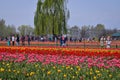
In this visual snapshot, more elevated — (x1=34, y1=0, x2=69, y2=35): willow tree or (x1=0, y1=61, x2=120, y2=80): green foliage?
(x1=34, y1=0, x2=69, y2=35): willow tree

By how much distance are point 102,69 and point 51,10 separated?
33.5 metres

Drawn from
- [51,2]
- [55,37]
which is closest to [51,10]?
[51,2]

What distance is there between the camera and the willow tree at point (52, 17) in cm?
4069

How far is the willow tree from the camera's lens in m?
40.7

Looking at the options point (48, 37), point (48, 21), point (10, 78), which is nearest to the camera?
point (10, 78)

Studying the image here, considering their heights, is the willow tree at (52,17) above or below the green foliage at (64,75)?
above

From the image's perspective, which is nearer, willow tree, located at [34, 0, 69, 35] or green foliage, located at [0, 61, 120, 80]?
green foliage, located at [0, 61, 120, 80]

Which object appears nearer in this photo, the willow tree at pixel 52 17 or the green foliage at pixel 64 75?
the green foliage at pixel 64 75

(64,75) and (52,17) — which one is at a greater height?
(52,17)

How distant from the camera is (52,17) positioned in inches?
1602

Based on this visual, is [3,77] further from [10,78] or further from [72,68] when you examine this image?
[72,68]

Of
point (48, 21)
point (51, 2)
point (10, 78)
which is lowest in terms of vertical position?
point (10, 78)

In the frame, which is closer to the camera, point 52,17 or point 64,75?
point 64,75

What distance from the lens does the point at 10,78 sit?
7.09 m
